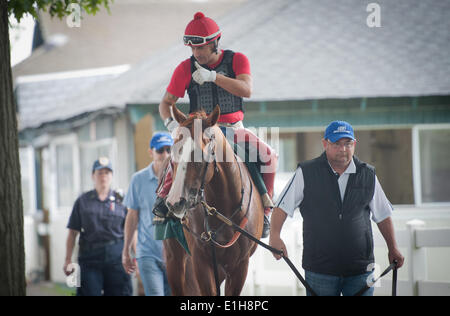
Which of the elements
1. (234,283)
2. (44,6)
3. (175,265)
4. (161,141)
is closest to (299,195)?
(234,283)

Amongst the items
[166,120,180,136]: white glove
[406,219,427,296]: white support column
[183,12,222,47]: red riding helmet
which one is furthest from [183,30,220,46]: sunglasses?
[406,219,427,296]: white support column

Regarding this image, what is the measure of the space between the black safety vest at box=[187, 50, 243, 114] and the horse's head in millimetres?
384

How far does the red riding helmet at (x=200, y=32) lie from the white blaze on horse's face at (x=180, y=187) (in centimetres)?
95

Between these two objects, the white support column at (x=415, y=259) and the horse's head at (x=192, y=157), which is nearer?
the horse's head at (x=192, y=157)

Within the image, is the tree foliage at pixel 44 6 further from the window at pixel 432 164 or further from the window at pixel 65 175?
the window at pixel 65 175

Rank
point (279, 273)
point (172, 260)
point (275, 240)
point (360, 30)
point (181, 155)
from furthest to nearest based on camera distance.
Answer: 1. point (279, 273)
2. point (360, 30)
3. point (172, 260)
4. point (275, 240)
5. point (181, 155)

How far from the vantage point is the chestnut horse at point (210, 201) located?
12.7ft

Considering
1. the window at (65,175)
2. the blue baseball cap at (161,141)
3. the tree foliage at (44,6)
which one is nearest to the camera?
the tree foliage at (44,6)

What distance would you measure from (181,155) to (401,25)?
3.50m

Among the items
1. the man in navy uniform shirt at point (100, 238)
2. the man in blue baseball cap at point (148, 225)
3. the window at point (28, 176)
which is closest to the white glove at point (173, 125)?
the man in blue baseball cap at point (148, 225)

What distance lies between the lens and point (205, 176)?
394 cm

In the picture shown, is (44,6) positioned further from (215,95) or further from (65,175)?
(65,175)
